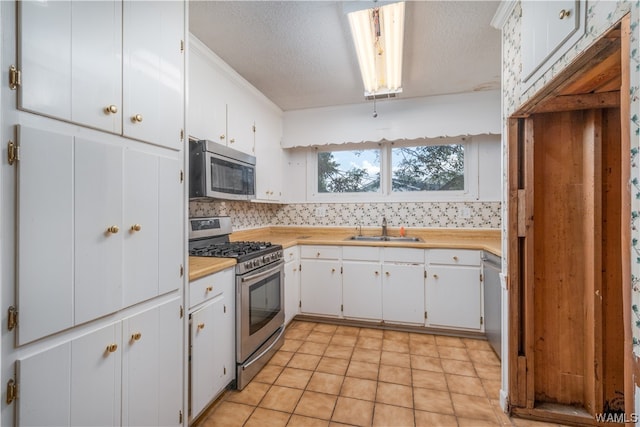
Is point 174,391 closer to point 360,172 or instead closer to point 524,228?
point 524,228

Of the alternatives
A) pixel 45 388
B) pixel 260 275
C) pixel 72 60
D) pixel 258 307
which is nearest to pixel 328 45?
pixel 72 60

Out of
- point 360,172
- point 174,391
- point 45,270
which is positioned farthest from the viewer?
point 360,172

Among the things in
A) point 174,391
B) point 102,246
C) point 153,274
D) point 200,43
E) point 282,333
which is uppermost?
point 200,43

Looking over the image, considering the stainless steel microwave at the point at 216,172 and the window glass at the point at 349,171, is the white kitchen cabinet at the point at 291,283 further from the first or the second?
the window glass at the point at 349,171

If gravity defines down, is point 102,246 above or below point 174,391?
above

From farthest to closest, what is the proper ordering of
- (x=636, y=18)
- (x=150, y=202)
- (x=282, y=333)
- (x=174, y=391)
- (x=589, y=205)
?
1. (x=282, y=333)
2. (x=589, y=205)
3. (x=174, y=391)
4. (x=150, y=202)
5. (x=636, y=18)

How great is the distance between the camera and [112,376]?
1091 mm

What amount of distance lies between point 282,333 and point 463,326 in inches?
64.3

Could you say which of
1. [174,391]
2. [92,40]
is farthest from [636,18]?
[174,391]

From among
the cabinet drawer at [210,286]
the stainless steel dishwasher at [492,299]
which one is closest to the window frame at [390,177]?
the stainless steel dishwasher at [492,299]

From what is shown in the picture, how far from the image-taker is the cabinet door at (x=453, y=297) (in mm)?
2602

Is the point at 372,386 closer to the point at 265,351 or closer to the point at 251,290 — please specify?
the point at 265,351

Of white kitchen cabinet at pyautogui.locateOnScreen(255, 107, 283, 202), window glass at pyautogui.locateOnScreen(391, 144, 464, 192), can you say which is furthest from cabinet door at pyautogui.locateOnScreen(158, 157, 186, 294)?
window glass at pyautogui.locateOnScreen(391, 144, 464, 192)

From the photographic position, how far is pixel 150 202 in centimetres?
126
